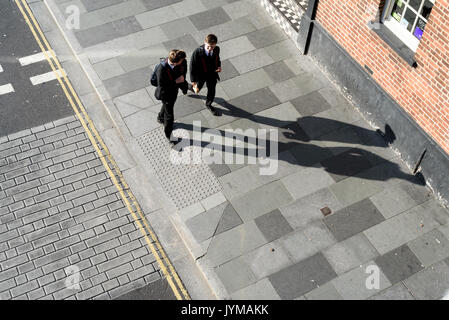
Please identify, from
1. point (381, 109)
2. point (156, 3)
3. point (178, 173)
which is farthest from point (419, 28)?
point (156, 3)

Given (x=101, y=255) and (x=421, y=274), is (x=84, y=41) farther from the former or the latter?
(x=421, y=274)

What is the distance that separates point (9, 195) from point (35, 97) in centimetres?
265

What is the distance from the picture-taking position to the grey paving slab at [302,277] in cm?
849

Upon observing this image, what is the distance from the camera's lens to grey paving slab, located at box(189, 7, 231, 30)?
1259 cm

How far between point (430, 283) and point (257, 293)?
3.09 meters

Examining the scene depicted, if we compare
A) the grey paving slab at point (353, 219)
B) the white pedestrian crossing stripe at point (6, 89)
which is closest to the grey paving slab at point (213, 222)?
the grey paving slab at point (353, 219)

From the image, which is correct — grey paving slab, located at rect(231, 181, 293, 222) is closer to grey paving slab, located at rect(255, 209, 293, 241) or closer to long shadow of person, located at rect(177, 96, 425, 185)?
grey paving slab, located at rect(255, 209, 293, 241)

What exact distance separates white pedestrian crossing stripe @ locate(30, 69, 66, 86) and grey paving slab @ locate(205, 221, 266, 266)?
5798 millimetres

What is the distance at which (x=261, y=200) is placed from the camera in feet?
31.3

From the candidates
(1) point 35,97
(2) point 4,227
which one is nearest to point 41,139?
(1) point 35,97

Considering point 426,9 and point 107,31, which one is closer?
point 426,9

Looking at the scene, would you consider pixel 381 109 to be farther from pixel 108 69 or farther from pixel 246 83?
pixel 108 69

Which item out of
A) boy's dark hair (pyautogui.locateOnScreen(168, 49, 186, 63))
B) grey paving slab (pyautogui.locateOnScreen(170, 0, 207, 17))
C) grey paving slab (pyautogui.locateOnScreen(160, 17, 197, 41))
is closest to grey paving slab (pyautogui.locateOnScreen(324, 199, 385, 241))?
boy's dark hair (pyautogui.locateOnScreen(168, 49, 186, 63))

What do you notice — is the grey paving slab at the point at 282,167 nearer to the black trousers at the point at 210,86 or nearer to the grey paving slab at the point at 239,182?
the grey paving slab at the point at 239,182
